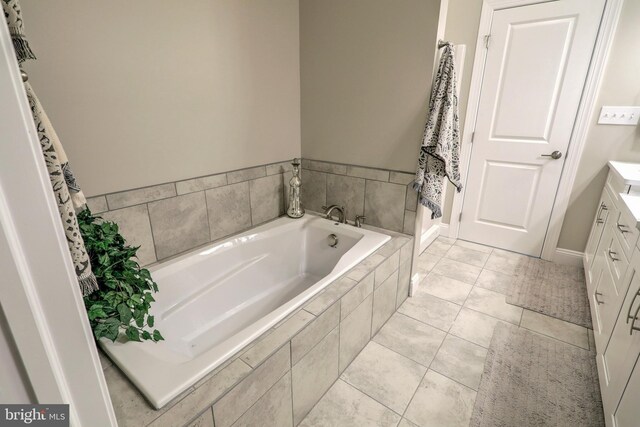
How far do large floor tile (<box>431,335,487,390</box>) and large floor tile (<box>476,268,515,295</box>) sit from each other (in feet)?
2.31

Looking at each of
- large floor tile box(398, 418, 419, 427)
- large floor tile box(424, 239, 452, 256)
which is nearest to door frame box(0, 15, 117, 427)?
large floor tile box(398, 418, 419, 427)

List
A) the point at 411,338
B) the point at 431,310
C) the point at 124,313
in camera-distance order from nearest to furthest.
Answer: the point at 124,313, the point at 411,338, the point at 431,310

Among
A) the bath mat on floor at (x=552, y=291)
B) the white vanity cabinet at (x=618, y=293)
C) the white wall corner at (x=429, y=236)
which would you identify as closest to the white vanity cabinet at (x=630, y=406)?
the white vanity cabinet at (x=618, y=293)

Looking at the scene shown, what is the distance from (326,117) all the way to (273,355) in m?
1.66

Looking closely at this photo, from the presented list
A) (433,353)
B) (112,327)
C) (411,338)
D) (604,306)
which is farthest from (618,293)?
(112,327)

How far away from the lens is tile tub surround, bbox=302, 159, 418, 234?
6.57 feet

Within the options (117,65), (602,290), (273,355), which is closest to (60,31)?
(117,65)

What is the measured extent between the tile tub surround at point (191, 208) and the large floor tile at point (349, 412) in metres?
1.09

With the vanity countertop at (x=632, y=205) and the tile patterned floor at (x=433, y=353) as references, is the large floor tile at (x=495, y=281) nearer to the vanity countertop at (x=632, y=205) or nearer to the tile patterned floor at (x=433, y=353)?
the tile patterned floor at (x=433, y=353)

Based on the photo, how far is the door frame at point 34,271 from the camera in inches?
15.2

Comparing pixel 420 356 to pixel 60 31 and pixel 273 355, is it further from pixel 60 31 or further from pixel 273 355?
pixel 60 31

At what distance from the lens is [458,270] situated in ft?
8.38

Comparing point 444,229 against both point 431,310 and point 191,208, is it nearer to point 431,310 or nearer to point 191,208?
point 431,310

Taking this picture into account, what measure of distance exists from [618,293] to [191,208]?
2.13 m
